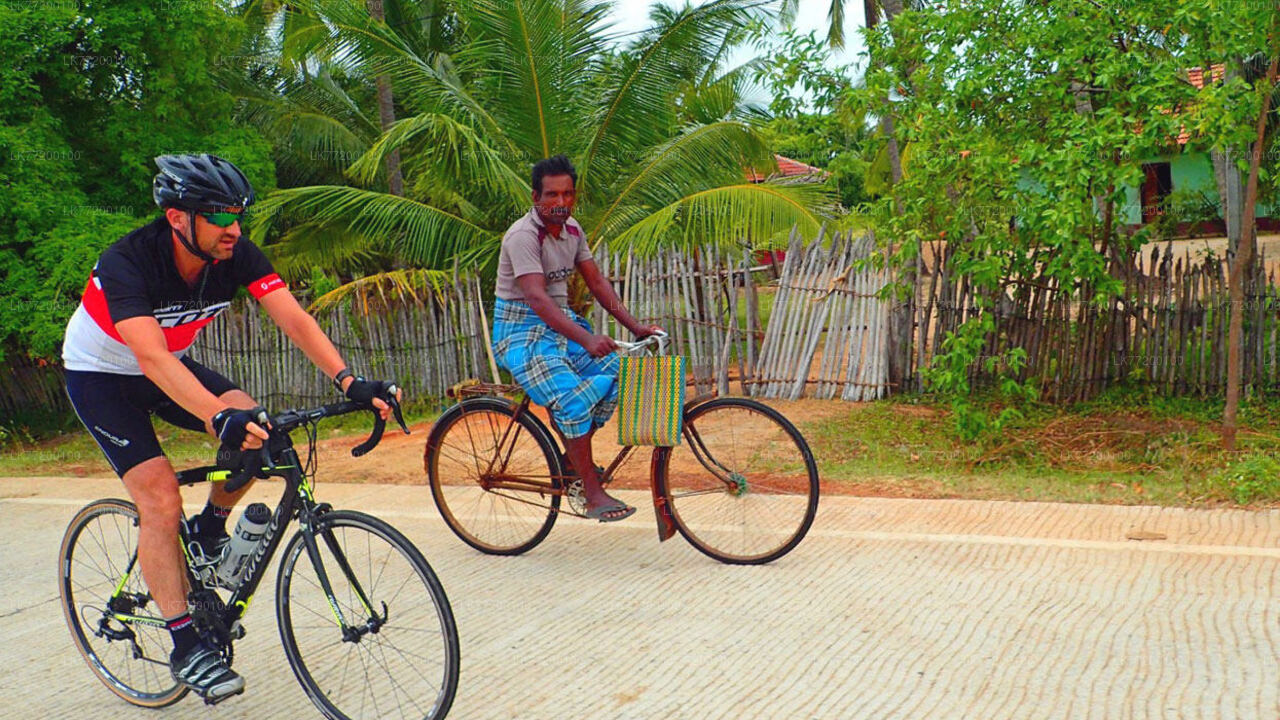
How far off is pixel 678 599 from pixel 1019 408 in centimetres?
496

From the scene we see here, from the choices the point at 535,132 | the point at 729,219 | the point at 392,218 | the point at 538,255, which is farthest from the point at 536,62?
the point at 538,255

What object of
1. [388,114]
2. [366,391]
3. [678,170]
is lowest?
[366,391]

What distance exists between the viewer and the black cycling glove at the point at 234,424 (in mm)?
3486

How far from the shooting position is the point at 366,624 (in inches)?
150

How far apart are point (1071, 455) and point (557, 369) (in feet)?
13.2

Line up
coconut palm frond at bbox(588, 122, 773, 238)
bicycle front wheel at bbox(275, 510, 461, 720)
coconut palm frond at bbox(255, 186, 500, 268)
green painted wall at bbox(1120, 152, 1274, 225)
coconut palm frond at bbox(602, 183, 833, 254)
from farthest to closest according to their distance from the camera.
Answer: green painted wall at bbox(1120, 152, 1274, 225)
coconut palm frond at bbox(588, 122, 773, 238)
coconut palm frond at bbox(255, 186, 500, 268)
coconut palm frond at bbox(602, 183, 833, 254)
bicycle front wheel at bbox(275, 510, 461, 720)

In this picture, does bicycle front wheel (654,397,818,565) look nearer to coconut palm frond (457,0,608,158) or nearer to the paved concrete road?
the paved concrete road

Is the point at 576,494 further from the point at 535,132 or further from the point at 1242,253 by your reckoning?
the point at 535,132

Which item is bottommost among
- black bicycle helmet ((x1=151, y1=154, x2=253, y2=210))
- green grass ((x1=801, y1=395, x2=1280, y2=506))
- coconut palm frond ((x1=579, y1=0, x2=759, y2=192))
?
green grass ((x1=801, y1=395, x2=1280, y2=506))

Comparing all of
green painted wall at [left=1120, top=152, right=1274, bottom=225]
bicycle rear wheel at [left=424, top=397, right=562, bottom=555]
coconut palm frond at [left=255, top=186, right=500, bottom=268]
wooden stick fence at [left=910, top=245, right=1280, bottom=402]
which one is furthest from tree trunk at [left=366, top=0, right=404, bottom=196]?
green painted wall at [left=1120, top=152, right=1274, bottom=225]

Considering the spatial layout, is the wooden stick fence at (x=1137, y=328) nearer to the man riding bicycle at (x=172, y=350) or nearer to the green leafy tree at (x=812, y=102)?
the green leafy tree at (x=812, y=102)

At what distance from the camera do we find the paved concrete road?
396 centimetres

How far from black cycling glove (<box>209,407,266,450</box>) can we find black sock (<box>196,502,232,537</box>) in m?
0.80

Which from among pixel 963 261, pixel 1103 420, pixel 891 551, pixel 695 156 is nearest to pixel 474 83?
pixel 695 156
